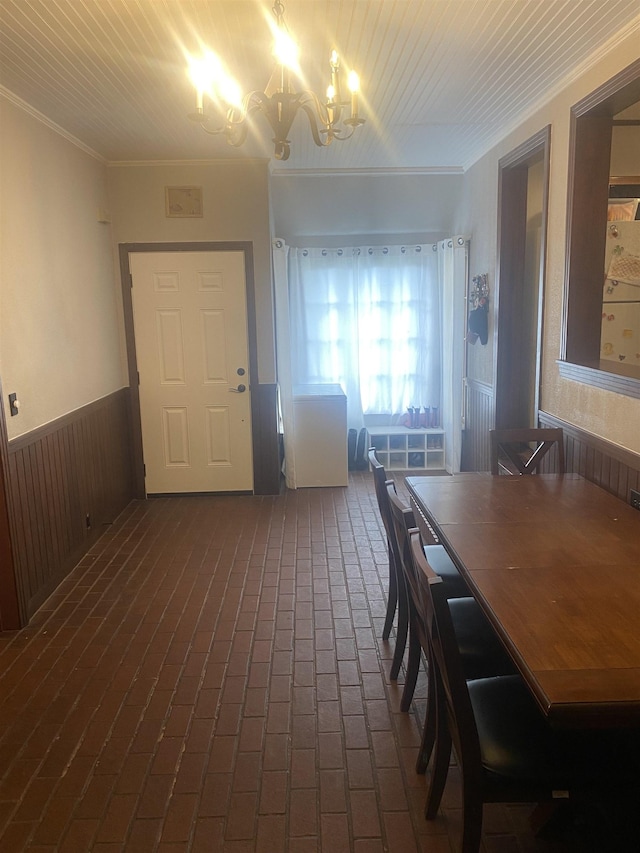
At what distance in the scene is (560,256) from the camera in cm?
340

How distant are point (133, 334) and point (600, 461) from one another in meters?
3.61

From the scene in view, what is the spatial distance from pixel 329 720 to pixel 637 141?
380 cm

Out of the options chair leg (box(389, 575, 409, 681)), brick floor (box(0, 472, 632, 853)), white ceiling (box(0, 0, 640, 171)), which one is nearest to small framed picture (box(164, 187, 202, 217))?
white ceiling (box(0, 0, 640, 171))

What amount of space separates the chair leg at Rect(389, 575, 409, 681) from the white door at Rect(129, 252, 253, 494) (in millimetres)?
2793

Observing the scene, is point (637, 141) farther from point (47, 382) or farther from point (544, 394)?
point (47, 382)

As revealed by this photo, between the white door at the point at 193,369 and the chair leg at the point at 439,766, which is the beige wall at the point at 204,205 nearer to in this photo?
the white door at the point at 193,369

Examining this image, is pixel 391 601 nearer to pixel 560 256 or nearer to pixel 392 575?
pixel 392 575

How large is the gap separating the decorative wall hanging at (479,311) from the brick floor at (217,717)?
6.58ft

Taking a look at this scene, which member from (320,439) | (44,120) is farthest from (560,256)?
(44,120)

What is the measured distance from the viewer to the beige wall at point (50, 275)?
3.16 m

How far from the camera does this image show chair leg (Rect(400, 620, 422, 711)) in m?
2.24

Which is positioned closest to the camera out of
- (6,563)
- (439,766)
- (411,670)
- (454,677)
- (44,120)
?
(454,677)

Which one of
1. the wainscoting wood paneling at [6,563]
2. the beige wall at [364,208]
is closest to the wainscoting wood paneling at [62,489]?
the wainscoting wood paneling at [6,563]

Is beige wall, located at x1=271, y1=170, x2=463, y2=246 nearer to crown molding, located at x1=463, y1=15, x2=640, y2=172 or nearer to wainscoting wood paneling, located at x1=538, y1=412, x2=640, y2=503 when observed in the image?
crown molding, located at x1=463, y1=15, x2=640, y2=172
